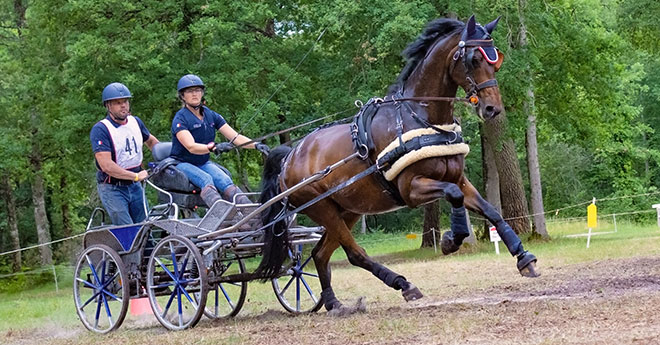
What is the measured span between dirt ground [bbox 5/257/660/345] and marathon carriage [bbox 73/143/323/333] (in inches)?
11.3

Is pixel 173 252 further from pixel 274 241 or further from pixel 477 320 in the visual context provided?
pixel 477 320

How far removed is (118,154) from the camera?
944cm

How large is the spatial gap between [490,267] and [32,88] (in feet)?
49.3

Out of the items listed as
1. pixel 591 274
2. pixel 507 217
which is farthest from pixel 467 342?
pixel 507 217

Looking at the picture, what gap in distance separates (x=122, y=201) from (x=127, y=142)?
598mm

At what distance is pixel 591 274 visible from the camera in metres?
11.5

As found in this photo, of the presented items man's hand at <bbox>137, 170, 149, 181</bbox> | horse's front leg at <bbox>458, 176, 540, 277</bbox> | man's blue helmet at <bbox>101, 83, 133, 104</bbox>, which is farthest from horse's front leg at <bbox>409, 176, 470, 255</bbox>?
man's blue helmet at <bbox>101, 83, 133, 104</bbox>

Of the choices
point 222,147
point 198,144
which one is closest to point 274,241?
point 222,147

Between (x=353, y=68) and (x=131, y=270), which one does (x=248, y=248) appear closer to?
(x=131, y=270)

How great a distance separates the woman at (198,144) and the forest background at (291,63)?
406 inches

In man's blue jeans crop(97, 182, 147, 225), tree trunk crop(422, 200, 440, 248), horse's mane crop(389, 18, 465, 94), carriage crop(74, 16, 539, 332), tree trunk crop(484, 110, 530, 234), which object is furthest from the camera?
tree trunk crop(422, 200, 440, 248)

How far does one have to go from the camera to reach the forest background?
21.2 m

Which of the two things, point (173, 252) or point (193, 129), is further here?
point (193, 129)

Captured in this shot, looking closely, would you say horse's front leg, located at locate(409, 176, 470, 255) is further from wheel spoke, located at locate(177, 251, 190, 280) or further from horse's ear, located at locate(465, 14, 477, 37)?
wheel spoke, located at locate(177, 251, 190, 280)
